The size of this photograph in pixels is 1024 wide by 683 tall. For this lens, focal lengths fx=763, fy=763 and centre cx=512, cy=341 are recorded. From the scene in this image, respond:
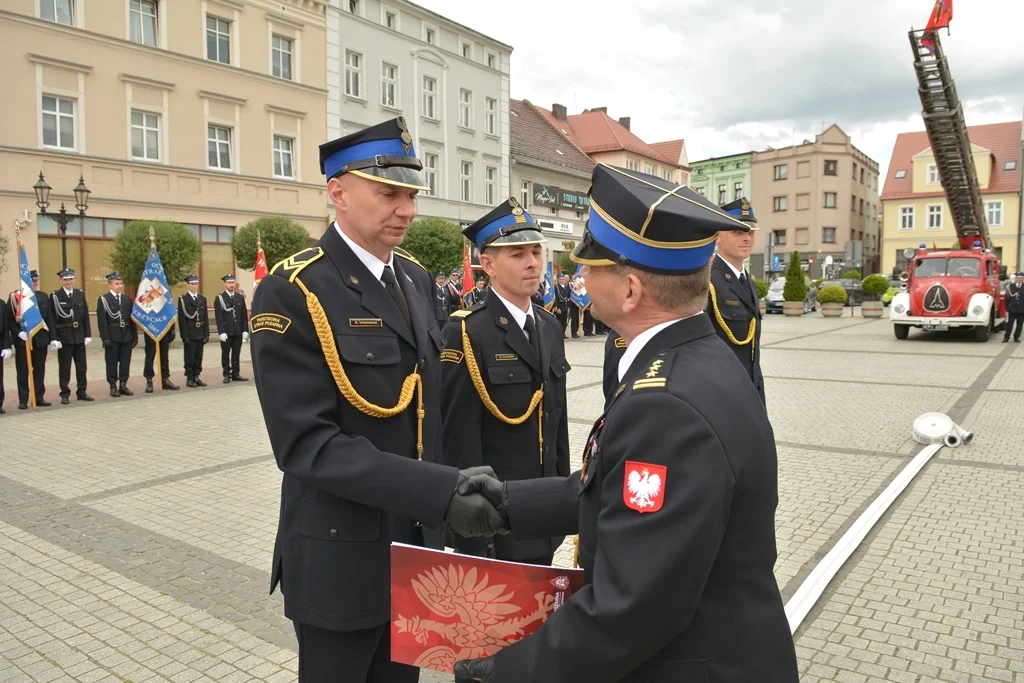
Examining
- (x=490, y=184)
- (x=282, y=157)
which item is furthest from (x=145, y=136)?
(x=490, y=184)

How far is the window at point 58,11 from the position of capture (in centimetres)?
2066

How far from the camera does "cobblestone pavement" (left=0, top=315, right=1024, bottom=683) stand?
380cm

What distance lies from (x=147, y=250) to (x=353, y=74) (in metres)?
14.5

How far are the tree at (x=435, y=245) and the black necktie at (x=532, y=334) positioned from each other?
963 inches

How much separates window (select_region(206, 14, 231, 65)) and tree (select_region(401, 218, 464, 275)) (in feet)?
27.6

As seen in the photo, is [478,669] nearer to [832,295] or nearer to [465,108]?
[832,295]

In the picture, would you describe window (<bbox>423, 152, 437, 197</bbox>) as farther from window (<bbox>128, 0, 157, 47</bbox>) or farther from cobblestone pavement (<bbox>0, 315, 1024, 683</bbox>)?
cobblestone pavement (<bbox>0, 315, 1024, 683</bbox>)

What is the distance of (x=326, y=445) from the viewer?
83.1 inches

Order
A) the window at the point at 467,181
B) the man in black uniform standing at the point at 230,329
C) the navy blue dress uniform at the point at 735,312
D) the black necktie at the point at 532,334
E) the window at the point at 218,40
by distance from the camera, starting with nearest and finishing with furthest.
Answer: the black necktie at the point at 532,334, the navy blue dress uniform at the point at 735,312, the man in black uniform standing at the point at 230,329, the window at the point at 218,40, the window at the point at 467,181

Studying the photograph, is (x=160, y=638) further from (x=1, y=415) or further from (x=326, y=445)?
(x=1, y=415)

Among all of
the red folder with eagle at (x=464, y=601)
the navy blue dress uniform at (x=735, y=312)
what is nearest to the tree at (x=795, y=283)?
the navy blue dress uniform at (x=735, y=312)

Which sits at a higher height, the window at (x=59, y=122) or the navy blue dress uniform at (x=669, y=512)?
the window at (x=59, y=122)

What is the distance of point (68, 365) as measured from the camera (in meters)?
12.4

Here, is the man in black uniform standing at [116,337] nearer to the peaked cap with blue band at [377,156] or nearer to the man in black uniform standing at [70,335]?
the man in black uniform standing at [70,335]
